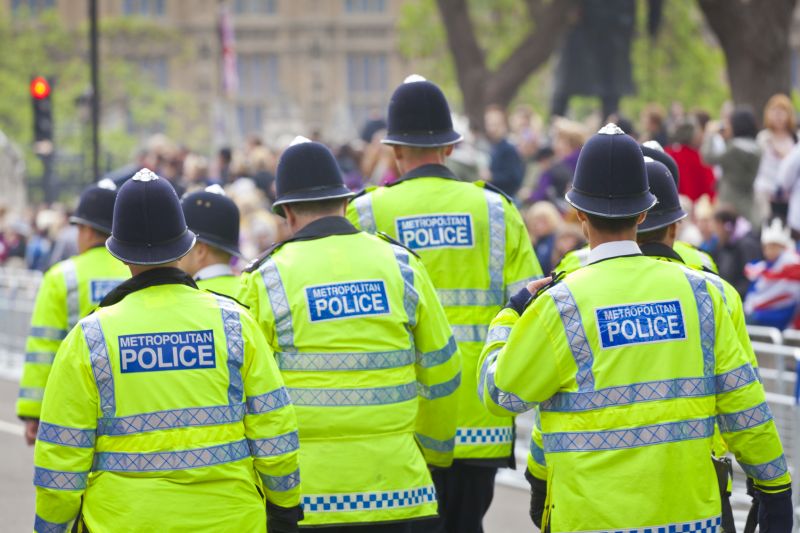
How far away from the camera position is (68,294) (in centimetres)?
805

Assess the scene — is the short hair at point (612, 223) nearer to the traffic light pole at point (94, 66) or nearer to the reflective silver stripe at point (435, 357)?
the reflective silver stripe at point (435, 357)

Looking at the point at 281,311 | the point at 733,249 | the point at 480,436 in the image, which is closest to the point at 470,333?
the point at 480,436

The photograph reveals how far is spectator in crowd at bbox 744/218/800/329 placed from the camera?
11.3m

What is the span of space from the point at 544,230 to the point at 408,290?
272 inches

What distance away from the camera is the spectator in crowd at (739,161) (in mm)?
13297

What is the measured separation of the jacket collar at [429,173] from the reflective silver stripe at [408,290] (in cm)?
102

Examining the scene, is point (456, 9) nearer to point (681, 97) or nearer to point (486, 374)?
point (681, 97)

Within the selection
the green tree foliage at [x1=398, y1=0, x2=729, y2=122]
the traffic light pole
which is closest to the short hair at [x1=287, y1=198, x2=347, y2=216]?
the traffic light pole

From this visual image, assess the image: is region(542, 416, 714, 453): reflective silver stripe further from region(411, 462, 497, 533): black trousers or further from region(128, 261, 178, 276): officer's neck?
region(411, 462, 497, 533): black trousers

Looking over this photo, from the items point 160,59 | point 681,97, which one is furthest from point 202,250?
point 160,59

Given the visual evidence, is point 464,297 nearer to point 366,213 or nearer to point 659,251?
point 366,213

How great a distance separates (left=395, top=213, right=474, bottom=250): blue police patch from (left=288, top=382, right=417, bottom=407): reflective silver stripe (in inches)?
48.0

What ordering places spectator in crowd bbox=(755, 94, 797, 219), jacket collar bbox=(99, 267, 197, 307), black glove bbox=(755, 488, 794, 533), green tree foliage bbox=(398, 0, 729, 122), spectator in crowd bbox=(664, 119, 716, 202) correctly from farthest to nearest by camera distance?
green tree foliage bbox=(398, 0, 729, 122)
spectator in crowd bbox=(664, 119, 716, 202)
spectator in crowd bbox=(755, 94, 797, 219)
jacket collar bbox=(99, 267, 197, 307)
black glove bbox=(755, 488, 794, 533)

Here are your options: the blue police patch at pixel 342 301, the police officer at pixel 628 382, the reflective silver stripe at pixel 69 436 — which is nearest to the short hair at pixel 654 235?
the police officer at pixel 628 382
